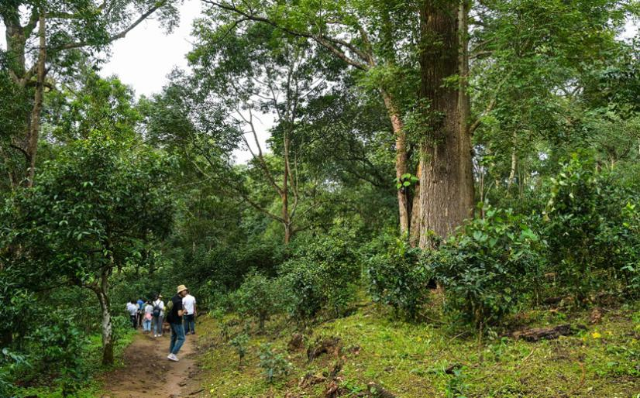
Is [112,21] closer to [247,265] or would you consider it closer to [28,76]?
[28,76]

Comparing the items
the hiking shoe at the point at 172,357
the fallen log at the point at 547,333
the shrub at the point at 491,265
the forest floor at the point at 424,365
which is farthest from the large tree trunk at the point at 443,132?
the hiking shoe at the point at 172,357

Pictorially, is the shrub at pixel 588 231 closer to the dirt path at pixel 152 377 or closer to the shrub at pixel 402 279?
the shrub at pixel 402 279

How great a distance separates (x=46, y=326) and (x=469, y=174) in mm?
7434

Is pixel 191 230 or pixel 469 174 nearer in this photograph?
pixel 469 174

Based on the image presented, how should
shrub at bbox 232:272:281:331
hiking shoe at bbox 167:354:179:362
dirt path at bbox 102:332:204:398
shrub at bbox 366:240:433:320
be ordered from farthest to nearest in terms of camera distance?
shrub at bbox 232:272:281:331, hiking shoe at bbox 167:354:179:362, dirt path at bbox 102:332:204:398, shrub at bbox 366:240:433:320

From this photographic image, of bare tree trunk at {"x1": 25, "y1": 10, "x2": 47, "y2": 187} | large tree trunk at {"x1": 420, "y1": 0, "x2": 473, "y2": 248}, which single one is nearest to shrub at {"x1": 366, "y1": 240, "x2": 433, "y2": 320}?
large tree trunk at {"x1": 420, "y1": 0, "x2": 473, "y2": 248}

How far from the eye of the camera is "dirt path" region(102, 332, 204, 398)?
6348mm

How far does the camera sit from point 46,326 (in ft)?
17.0

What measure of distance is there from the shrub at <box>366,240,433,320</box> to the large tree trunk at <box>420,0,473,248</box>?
1.58m

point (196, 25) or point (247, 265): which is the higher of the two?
point (196, 25)

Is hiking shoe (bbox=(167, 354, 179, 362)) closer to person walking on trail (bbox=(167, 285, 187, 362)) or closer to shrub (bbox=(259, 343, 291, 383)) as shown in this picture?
person walking on trail (bbox=(167, 285, 187, 362))

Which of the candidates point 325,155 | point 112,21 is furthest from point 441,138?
point 112,21

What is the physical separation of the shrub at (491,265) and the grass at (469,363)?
1.34ft

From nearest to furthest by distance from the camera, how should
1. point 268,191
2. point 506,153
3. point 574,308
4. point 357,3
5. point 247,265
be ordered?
point 574,308, point 506,153, point 357,3, point 247,265, point 268,191
